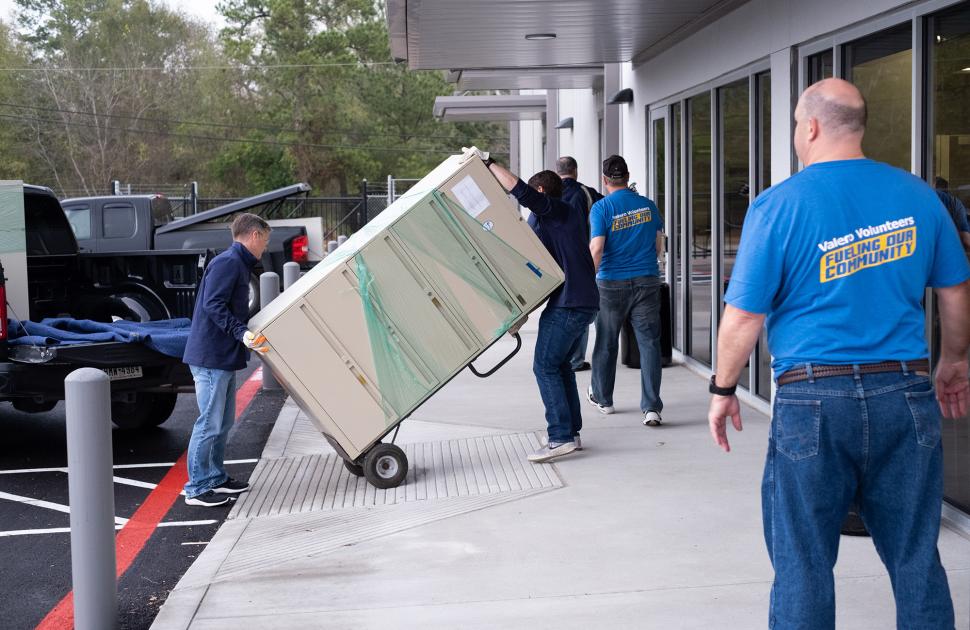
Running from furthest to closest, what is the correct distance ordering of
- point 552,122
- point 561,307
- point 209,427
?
1. point 552,122
2. point 561,307
3. point 209,427

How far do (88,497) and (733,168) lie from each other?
6.39 metres

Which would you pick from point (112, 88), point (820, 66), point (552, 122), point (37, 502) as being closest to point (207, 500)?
point (37, 502)

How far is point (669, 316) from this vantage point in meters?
11.0

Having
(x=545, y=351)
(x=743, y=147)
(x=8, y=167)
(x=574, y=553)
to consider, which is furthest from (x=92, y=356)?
(x=8, y=167)

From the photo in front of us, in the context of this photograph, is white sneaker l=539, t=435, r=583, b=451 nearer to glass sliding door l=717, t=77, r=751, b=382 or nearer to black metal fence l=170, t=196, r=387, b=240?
glass sliding door l=717, t=77, r=751, b=382

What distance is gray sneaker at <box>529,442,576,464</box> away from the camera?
7.12m

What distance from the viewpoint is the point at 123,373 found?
7.40 metres

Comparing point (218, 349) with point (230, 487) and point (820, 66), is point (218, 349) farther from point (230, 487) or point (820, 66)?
point (820, 66)

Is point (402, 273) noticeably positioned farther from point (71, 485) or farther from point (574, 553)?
point (71, 485)

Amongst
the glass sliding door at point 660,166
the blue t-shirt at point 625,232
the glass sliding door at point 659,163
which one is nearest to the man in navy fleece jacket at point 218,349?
the blue t-shirt at point 625,232

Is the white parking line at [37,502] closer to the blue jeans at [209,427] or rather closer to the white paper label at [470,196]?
the blue jeans at [209,427]

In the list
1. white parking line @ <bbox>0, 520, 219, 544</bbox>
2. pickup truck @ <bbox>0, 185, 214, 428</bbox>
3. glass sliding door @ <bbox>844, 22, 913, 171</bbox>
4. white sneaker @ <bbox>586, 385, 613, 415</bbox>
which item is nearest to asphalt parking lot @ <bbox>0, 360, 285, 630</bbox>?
white parking line @ <bbox>0, 520, 219, 544</bbox>

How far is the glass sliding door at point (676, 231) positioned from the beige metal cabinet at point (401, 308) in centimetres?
477

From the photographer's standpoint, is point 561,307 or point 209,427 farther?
point 561,307
